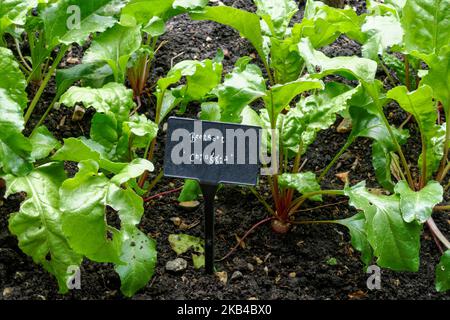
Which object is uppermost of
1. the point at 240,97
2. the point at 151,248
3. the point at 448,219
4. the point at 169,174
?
the point at 240,97

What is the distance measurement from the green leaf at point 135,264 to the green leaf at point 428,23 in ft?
2.97

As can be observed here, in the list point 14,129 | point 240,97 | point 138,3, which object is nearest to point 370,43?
point 240,97

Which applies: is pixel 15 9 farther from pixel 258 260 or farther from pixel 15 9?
pixel 258 260

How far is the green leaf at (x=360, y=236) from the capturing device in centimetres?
155

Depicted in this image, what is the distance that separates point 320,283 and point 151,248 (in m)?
0.46

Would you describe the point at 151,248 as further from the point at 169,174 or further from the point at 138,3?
the point at 138,3

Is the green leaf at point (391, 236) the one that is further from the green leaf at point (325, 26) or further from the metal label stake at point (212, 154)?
the green leaf at point (325, 26)

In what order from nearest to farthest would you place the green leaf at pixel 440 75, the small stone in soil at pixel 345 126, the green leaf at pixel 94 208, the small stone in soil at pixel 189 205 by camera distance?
1. the green leaf at pixel 94 208
2. the green leaf at pixel 440 75
3. the small stone in soil at pixel 189 205
4. the small stone in soil at pixel 345 126

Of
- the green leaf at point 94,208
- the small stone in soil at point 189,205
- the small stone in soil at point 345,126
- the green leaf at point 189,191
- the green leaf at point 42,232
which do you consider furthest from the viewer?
the small stone in soil at point 345,126

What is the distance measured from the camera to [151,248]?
1539 millimetres

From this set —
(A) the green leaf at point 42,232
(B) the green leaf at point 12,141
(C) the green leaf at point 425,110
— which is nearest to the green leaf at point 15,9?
(B) the green leaf at point 12,141

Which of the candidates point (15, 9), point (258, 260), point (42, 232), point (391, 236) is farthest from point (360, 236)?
point (15, 9)

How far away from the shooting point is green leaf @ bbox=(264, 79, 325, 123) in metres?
1.41

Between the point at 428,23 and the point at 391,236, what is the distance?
0.64 meters
